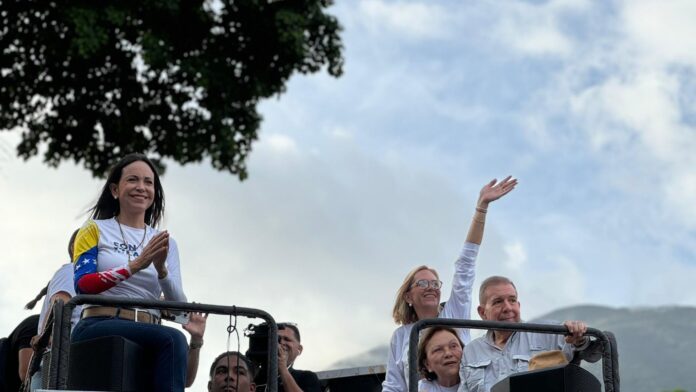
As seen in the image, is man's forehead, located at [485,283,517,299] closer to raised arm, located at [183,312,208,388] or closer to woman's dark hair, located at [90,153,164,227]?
raised arm, located at [183,312,208,388]

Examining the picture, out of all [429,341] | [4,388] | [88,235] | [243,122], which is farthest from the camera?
[243,122]

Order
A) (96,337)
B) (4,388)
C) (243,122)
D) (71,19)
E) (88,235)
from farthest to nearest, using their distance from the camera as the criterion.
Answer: (243,122), (71,19), (4,388), (88,235), (96,337)

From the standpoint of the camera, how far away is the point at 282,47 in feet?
65.6

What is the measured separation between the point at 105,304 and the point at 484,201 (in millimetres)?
2924

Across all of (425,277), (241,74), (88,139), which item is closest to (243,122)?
(241,74)

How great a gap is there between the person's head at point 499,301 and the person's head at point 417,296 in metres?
0.69

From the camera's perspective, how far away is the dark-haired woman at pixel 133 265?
656cm

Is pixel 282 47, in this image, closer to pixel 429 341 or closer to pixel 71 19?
pixel 71 19

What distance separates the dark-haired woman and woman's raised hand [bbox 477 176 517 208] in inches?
86.6

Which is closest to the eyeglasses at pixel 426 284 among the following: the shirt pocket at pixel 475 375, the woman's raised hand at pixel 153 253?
the shirt pocket at pixel 475 375

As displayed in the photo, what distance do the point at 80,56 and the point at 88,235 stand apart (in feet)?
42.5

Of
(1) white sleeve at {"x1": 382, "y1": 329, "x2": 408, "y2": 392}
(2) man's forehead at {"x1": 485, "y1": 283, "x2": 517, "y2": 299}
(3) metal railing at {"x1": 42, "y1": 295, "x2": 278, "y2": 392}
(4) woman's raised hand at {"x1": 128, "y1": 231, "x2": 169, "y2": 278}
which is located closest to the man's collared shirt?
(2) man's forehead at {"x1": 485, "y1": 283, "x2": 517, "y2": 299}

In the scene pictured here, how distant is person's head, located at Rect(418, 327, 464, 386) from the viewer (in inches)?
296

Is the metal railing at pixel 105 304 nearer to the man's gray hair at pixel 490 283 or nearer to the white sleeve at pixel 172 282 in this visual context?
the white sleeve at pixel 172 282
